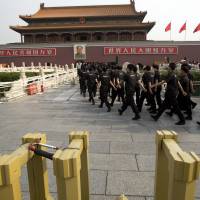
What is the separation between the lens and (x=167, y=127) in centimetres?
596

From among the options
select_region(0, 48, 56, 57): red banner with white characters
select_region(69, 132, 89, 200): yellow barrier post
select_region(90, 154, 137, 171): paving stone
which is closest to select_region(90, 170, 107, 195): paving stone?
select_region(90, 154, 137, 171): paving stone

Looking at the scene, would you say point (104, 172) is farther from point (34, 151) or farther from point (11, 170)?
point (11, 170)

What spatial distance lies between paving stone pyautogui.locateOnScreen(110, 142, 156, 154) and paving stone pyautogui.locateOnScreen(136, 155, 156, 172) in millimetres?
229

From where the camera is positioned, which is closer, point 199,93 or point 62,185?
point 62,185

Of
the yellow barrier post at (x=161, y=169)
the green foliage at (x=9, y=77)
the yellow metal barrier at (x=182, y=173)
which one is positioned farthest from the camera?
the green foliage at (x=9, y=77)

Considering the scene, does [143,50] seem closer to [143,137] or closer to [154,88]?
[154,88]

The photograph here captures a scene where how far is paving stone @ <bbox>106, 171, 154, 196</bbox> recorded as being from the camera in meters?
3.00

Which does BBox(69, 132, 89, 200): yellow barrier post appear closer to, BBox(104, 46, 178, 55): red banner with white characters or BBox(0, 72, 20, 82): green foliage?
BBox(0, 72, 20, 82): green foliage

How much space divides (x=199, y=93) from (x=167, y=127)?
5669 millimetres

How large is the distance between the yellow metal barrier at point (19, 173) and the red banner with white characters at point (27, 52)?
32714 millimetres

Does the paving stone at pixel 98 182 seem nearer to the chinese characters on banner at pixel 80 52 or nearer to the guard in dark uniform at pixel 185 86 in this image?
the guard in dark uniform at pixel 185 86

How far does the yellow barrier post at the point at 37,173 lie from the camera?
2.03 meters

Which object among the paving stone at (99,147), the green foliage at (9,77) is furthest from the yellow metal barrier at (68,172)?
the green foliage at (9,77)

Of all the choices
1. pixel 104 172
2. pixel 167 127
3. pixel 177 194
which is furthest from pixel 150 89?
pixel 177 194
